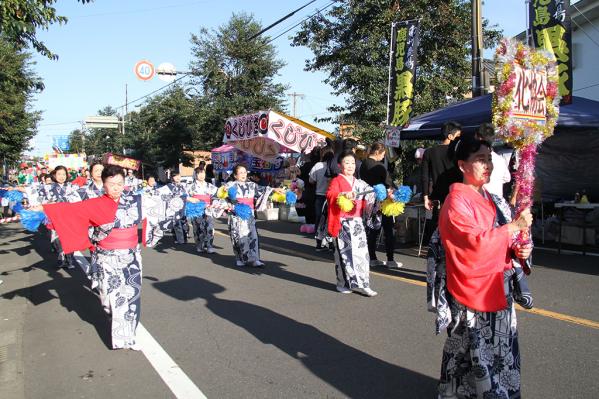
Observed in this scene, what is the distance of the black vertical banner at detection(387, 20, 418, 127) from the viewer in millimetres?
11248

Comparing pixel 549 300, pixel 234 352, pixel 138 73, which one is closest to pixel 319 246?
pixel 549 300

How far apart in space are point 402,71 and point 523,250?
939 centimetres

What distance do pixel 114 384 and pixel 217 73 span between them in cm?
2381

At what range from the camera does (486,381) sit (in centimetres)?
278

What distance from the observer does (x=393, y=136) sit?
1077cm

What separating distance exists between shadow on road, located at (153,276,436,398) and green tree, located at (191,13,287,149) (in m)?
20.9

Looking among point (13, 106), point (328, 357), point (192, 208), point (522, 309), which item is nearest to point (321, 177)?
point (192, 208)

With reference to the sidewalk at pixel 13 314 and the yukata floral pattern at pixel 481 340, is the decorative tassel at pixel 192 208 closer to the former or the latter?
the sidewalk at pixel 13 314

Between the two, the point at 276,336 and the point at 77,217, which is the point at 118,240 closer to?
the point at 77,217

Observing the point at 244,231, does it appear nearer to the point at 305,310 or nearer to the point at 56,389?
the point at 305,310

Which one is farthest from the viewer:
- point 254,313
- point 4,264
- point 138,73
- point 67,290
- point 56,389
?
point 138,73

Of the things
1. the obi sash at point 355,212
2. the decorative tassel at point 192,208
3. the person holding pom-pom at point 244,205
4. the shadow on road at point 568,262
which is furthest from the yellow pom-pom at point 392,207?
the shadow on road at point 568,262

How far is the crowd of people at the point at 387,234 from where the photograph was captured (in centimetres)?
277

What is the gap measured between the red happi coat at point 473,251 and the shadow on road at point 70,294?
132 inches
